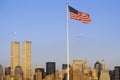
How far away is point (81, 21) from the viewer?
48062 mm

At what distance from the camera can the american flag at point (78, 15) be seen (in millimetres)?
47531

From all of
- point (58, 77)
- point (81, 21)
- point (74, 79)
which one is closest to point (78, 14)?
point (81, 21)

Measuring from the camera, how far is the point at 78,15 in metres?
48.2

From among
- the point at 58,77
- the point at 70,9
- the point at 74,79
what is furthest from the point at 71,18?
the point at 58,77

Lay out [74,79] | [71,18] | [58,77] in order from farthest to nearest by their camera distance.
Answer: [58,77]
[74,79]
[71,18]

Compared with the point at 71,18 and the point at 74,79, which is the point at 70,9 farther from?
the point at 74,79

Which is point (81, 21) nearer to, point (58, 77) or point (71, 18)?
point (71, 18)

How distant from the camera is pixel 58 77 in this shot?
198500 mm

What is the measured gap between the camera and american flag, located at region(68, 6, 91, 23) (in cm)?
4753

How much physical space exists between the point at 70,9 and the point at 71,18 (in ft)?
3.70

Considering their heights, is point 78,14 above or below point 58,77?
above

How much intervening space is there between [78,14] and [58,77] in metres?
152

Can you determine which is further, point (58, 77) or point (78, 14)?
point (58, 77)

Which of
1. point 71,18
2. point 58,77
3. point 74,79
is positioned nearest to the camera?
point 71,18
